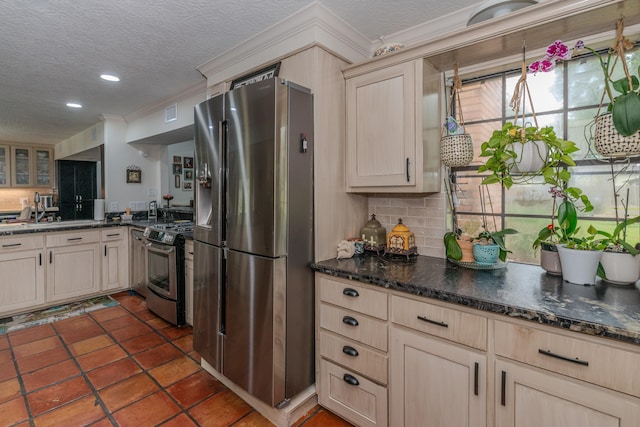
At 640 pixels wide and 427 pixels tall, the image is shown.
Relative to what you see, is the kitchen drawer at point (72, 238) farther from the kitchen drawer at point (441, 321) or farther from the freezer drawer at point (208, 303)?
the kitchen drawer at point (441, 321)

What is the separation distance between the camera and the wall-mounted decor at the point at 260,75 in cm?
214

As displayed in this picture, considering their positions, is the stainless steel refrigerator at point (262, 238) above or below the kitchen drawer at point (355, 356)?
above

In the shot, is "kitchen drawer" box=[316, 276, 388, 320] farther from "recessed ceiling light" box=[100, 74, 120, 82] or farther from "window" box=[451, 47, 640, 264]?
"recessed ceiling light" box=[100, 74, 120, 82]

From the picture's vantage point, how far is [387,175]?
1935mm

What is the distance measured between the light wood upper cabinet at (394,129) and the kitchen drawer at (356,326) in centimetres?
79

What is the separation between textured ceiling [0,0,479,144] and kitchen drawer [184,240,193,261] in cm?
159

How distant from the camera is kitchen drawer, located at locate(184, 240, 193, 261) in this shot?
295cm

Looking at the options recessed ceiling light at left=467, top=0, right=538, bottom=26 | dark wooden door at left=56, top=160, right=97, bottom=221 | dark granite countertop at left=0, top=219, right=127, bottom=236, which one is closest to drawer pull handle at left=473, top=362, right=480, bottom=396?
recessed ceiling light at left=467, top=0, right=538, bottom=26

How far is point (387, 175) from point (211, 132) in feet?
3.95

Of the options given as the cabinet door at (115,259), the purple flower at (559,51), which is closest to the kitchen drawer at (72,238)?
the cabinet door at (115,259)

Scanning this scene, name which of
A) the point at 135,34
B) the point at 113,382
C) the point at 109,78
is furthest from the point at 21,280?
the point at 135,34

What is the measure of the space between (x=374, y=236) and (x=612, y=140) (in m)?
1.30

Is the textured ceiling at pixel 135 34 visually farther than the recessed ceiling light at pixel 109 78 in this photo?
No

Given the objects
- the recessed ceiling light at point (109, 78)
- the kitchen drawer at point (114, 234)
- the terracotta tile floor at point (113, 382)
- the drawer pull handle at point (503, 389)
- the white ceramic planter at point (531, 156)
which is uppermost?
the recessed ceiling light at point (109, 78)
